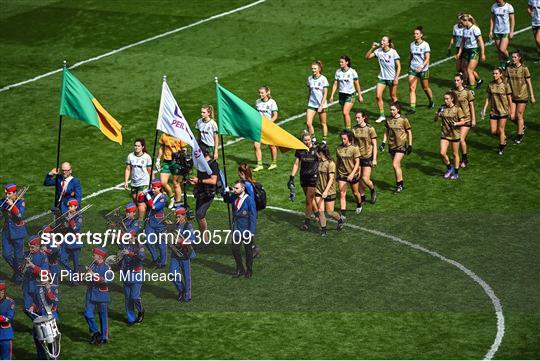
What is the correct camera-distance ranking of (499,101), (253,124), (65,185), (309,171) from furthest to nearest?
(499,101)
(309,171)
(65,185)
(253,124)

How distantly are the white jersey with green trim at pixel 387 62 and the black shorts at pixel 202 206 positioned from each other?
859cm

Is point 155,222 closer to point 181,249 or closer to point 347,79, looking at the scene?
point 181,249

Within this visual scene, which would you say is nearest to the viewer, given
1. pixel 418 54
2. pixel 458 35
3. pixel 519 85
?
pixel 519 85

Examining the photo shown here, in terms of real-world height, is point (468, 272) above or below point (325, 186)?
below

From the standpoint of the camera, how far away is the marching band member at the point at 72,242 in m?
26.8

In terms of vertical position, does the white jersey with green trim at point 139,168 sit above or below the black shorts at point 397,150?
below

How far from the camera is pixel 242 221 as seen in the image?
1040 inches

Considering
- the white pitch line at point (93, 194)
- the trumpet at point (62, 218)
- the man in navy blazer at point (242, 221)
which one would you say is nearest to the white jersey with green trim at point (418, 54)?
the white pitch line at point (93, 194)

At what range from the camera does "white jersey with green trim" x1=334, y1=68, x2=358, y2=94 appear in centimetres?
3362

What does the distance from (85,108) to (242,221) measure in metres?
4.51

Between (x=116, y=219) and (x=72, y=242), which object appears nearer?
(x=72, y=242)

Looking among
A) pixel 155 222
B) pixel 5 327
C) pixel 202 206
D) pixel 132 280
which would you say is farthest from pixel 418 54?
pixel 5 327

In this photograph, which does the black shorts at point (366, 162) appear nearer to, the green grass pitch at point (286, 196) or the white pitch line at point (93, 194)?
the green grass pitch at point (286, 196)

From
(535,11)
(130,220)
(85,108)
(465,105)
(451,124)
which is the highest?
(535,11)
